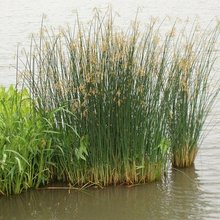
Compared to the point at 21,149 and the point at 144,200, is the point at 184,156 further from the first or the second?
the point at 21,149

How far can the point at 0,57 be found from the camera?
12484 millimetres

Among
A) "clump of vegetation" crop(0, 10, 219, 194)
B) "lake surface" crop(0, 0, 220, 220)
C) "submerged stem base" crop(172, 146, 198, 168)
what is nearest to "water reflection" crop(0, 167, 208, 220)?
"lake surface" crop(0, 0, 220, 220)

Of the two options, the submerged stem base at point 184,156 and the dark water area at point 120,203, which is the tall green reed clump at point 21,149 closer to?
the dark water area at point 120,203

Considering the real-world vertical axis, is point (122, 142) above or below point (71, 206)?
above

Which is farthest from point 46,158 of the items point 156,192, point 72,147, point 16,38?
point 16,38

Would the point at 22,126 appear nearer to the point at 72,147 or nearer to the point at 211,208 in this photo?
the point at 72,147

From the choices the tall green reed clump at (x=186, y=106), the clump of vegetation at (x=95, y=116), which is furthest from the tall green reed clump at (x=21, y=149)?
the tall green reed clump at (x=186, y=106)

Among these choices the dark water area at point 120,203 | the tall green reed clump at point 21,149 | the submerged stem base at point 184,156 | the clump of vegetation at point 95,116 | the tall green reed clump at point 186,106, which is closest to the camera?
the dark water area at point 120,203

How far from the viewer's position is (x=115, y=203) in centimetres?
568

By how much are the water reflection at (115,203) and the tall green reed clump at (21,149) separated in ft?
0.48

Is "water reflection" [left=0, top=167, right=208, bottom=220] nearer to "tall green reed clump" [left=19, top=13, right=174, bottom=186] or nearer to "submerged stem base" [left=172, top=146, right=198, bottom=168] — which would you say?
"tall green reed clump" [left=19, top=13, right=174, bottom=186]

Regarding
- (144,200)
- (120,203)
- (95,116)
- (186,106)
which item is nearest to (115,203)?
(120,203)

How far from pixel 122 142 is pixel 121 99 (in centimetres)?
40

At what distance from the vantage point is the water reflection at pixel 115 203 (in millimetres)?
5430
